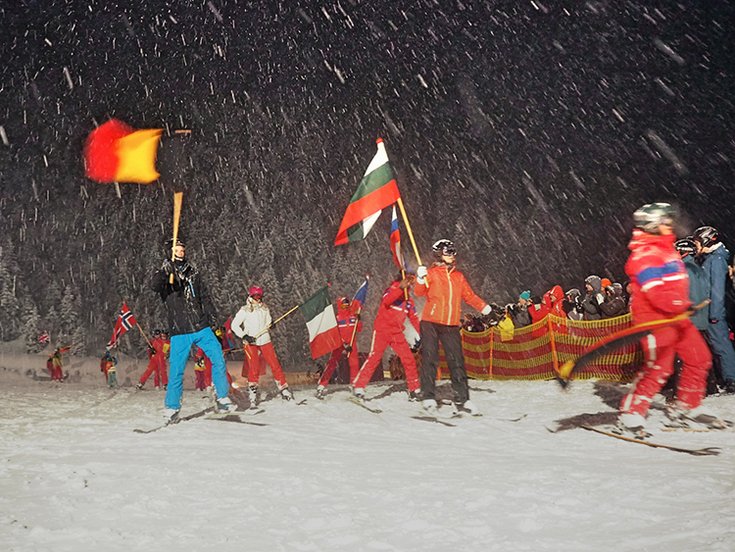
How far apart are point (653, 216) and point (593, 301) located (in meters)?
6.36

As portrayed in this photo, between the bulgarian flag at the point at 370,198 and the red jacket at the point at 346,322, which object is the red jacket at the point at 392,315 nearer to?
the bulgarian flag at the point at 370,198

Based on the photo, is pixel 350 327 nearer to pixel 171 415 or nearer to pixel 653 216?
pixel 171 415

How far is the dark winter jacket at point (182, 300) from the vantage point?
7.55 metres

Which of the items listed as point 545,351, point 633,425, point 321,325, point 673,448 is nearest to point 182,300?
point 321,325

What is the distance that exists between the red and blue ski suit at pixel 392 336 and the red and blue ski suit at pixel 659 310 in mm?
3645

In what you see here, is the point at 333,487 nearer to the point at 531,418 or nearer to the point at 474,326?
the point at 531,418

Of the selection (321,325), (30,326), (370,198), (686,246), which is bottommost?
(321,325)

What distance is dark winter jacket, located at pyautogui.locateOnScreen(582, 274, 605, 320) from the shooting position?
11.9 meters

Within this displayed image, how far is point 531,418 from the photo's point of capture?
7531mm

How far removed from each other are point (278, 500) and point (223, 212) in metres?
71.6

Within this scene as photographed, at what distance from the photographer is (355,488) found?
14.0ft

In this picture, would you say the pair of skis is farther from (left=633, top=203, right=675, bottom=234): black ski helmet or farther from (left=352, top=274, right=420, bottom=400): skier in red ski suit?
(left=633, top=203, right=675, bottom=234): black ski helmet

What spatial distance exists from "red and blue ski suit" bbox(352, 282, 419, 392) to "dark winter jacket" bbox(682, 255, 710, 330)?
3585 mm

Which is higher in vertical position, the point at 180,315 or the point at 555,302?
the point at 555,302
